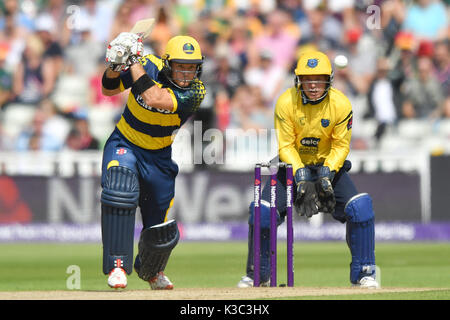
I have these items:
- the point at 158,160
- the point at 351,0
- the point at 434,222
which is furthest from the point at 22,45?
the point at 158,160

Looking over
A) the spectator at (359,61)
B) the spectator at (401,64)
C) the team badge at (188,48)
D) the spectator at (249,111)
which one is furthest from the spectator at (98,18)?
the team badge at (188,48)

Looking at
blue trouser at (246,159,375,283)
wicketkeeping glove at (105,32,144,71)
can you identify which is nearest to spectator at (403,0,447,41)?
blue trouser at (246,159,375,283)

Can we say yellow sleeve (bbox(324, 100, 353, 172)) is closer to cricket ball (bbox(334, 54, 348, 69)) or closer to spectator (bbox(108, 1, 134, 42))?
cricket ball (bbox(334, 54, 348, 69))

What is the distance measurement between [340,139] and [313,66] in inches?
26.6

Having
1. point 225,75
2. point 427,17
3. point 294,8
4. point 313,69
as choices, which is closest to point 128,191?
point 313,69

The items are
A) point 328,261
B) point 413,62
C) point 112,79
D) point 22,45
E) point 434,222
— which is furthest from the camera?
point 22,45

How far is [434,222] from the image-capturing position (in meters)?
17.2

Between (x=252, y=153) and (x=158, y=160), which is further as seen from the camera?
(x=252, y=153)

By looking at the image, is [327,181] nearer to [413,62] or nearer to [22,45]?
[413,62]

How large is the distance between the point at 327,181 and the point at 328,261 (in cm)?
469

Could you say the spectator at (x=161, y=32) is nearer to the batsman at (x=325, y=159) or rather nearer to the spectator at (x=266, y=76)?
the spectator at (x=266, y=76)

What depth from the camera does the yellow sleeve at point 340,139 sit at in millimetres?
9516

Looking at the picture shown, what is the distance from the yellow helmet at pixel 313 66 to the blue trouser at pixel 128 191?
1.35 meters

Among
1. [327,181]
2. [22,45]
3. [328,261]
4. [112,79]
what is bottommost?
[328,261]
